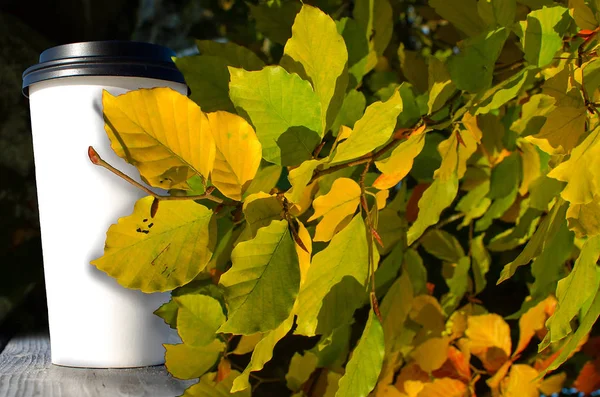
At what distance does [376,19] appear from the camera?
17.7 inches

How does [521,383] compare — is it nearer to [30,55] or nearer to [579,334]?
[579,334]

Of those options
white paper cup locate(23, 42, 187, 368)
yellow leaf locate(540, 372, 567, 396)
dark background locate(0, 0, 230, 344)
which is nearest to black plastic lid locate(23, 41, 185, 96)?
white paper cup locate(23, 42, 187, 368)

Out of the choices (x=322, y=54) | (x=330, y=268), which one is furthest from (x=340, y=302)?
(x=322, y=54)

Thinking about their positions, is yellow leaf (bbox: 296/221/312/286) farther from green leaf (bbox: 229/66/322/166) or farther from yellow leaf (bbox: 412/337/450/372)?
yellow leaf (bbox: 412/337/450/372)

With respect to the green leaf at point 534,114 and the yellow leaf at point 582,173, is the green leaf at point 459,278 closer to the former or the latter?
the green leaf at point 534,114

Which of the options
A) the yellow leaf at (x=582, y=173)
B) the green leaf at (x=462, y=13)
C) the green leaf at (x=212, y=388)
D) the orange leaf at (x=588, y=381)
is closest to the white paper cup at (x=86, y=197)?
the green leaf at (x=212, y=388)

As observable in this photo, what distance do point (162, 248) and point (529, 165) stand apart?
29 cm

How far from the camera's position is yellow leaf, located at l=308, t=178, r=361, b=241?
0.30 meters

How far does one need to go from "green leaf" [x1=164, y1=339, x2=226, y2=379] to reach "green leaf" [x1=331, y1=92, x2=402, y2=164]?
0.72ft

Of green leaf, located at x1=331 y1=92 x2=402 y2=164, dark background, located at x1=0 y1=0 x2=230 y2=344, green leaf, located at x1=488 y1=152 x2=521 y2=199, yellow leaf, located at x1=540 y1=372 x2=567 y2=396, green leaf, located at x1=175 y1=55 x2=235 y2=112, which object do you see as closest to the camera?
green leaf, located at x1=331 y1=92 x2=402 y2=164

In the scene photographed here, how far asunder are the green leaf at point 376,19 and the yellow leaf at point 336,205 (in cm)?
16

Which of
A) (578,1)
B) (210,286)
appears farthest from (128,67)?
(578,1)

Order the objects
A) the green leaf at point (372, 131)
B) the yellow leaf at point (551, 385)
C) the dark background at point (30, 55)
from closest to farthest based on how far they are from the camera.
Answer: the green leaf at point (372, 131) < the yellow leaf at point (551, 385) < the dark background at point (30, 55)

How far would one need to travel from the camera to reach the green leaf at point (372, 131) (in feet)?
0.84
